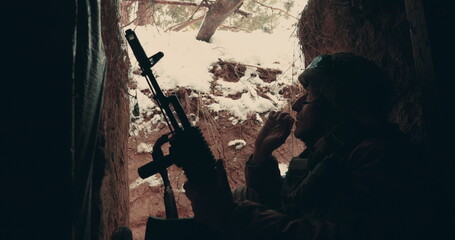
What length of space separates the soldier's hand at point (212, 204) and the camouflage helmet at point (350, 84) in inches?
27.1

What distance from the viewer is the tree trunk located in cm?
637

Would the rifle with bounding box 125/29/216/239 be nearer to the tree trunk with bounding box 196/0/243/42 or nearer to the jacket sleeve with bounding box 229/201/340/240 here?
the jacket sleeve with bounding box 229/201/340/240

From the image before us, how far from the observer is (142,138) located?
20.5 ft

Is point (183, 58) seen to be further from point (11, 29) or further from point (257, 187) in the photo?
point (11, 29)

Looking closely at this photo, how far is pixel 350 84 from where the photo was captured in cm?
175

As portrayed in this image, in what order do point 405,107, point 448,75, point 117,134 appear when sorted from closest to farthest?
point 448,75
point 405,107
point 117,134

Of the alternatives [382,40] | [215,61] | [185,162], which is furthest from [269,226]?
[215,61]

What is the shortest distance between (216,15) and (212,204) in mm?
5863

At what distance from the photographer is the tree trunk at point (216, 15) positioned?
6.37 meters

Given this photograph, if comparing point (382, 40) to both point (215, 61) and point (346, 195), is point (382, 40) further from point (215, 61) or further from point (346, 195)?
point (215, 61)

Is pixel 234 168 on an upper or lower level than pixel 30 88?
upper

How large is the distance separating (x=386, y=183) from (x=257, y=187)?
2.82 ft

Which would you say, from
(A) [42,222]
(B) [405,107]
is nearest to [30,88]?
(A) [42,222]

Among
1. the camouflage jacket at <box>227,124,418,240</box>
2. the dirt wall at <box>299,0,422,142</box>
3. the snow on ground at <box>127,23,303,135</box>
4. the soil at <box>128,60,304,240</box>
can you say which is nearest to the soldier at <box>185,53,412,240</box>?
the camouflage jacket at <box>227,124,418,240</box>
